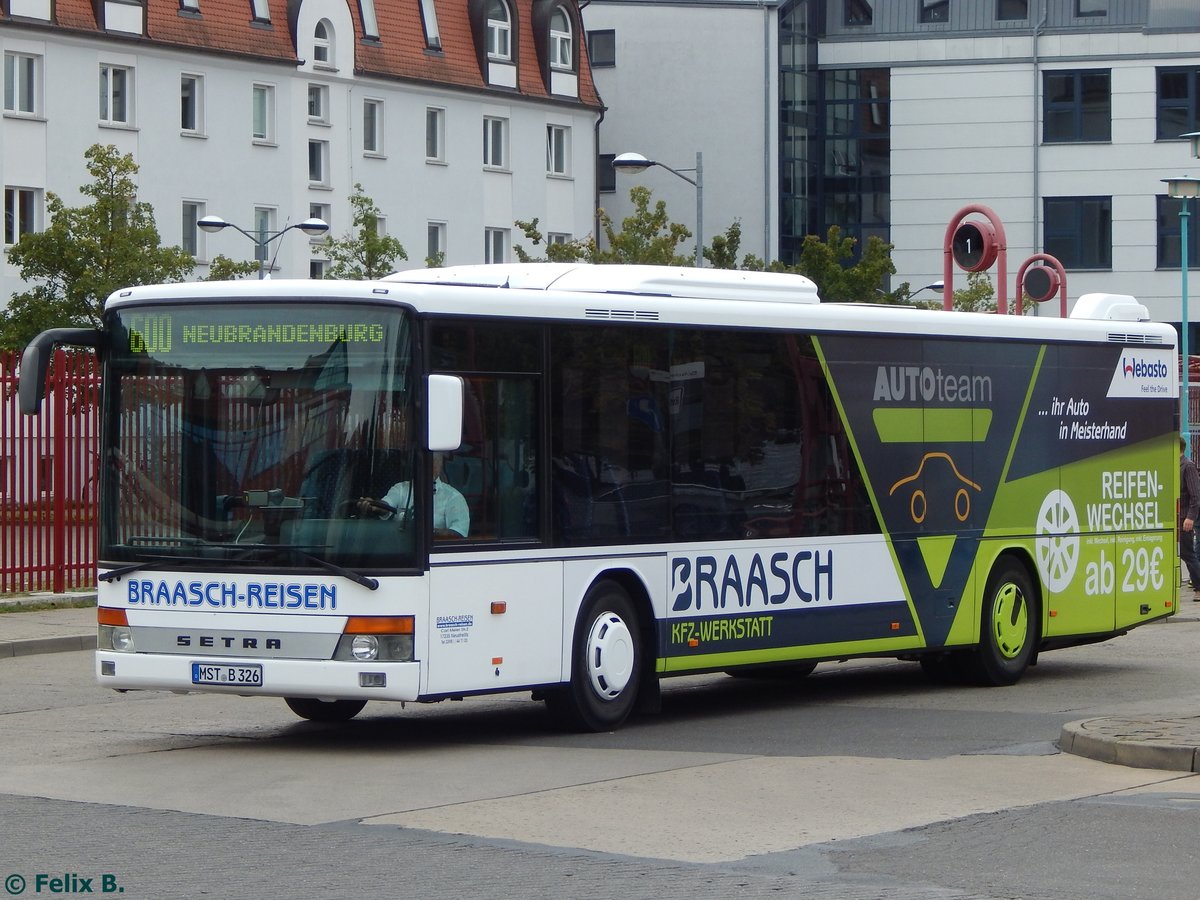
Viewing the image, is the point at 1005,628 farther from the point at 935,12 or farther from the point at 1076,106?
the point at 935,12

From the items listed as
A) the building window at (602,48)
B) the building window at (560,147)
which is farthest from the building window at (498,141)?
the building window at (602,48)

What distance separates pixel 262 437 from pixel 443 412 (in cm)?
108

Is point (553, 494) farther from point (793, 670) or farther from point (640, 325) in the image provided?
point (793, 670)

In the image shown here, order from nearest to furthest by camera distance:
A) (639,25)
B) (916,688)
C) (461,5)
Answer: (916,688) → (461,5) → (639,25)

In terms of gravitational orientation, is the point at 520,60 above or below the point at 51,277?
above

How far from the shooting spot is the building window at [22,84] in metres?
53.3

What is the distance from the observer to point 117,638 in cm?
1255

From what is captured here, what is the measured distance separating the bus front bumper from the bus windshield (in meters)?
0.55

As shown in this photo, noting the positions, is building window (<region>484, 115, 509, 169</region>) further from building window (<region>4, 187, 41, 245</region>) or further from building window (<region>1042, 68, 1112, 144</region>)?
building window (<region>4, 187, 41, 245</region>)

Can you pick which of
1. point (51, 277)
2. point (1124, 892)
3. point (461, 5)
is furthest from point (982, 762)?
point (461, 5)

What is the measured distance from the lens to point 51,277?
156 feet

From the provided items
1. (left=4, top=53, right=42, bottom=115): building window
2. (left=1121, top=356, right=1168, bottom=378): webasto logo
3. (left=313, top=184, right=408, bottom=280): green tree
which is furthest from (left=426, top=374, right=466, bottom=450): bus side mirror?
(left=4, top=53, right=42, bottom=115): building window

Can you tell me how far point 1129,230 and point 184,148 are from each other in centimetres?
3060

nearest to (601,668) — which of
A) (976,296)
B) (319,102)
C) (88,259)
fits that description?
(88,259)
